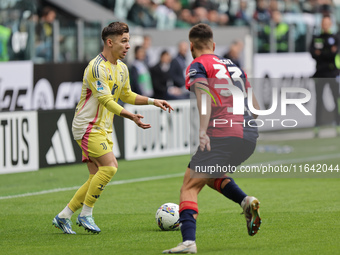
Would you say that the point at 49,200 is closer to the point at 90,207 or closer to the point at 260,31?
the point at 90,207

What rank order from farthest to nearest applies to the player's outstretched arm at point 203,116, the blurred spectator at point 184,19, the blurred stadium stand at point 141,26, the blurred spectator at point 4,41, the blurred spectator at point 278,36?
the blurred spectator at point 184,19
the blurred spectator at point 278,36
the blurred stadium stand at point 141,26
the blurred spectator at point 4,41
the player's outstretched arm at point 203,116

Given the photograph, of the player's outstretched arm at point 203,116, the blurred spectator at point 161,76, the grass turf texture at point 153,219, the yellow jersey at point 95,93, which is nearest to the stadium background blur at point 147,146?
the grass turf texture at point 153,219

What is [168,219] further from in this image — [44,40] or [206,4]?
[206,4]

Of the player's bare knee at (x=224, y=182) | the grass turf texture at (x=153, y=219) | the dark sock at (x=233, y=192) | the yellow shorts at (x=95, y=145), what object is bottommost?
the grass turf texture at (x=153, y=219)

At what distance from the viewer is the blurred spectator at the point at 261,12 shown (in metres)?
25.5

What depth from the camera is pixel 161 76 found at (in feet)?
59.5

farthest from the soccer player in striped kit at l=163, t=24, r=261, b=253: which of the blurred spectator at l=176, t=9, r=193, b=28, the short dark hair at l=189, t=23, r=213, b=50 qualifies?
the blurred spectator at l=176, t=9, r=193, b=28

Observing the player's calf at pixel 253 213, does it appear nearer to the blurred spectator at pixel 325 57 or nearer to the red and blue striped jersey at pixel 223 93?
the red and blue striped jersey at pixel 223 93

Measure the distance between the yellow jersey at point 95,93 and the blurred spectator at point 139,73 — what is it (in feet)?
30.1

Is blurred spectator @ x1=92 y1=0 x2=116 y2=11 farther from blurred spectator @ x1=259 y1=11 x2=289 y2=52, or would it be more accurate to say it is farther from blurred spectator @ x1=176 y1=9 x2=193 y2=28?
blurred spectator @ x1=259 y1=11 x2=289 y2=52

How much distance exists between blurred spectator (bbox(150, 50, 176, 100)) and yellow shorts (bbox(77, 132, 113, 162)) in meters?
10.1

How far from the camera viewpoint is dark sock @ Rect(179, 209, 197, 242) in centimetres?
651

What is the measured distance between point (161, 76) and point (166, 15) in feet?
14.7

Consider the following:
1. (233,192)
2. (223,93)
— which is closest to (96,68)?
(223,93)
